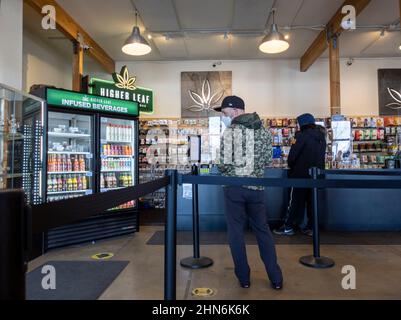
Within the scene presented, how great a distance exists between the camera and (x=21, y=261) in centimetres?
61

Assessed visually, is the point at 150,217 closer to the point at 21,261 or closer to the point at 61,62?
the point at 61,62

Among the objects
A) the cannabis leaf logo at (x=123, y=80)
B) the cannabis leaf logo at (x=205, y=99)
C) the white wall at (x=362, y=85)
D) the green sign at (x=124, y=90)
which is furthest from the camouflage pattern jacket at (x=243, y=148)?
the white wall at (x=362, y=85)

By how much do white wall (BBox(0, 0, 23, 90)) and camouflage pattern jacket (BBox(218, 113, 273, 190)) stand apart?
138 inches

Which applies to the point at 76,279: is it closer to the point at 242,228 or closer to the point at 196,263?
the point at 196,263

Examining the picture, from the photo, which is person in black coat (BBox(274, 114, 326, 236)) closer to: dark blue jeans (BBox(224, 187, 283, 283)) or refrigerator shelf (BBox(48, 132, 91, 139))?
dark blue jeans (BBox(224, 187, 283, 283))

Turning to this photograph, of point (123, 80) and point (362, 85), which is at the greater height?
point (362, 85)

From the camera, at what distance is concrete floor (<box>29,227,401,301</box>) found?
260 cm

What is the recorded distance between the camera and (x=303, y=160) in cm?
459

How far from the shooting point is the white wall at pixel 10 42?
14.2ft

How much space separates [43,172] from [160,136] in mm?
4623

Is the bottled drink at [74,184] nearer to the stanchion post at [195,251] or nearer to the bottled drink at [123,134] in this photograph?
the bottled drink at [123,134]

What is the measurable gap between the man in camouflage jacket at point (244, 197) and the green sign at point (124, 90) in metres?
3.92

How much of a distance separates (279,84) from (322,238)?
534 cm

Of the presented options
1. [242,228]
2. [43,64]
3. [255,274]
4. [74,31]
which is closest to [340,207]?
[255,274]
